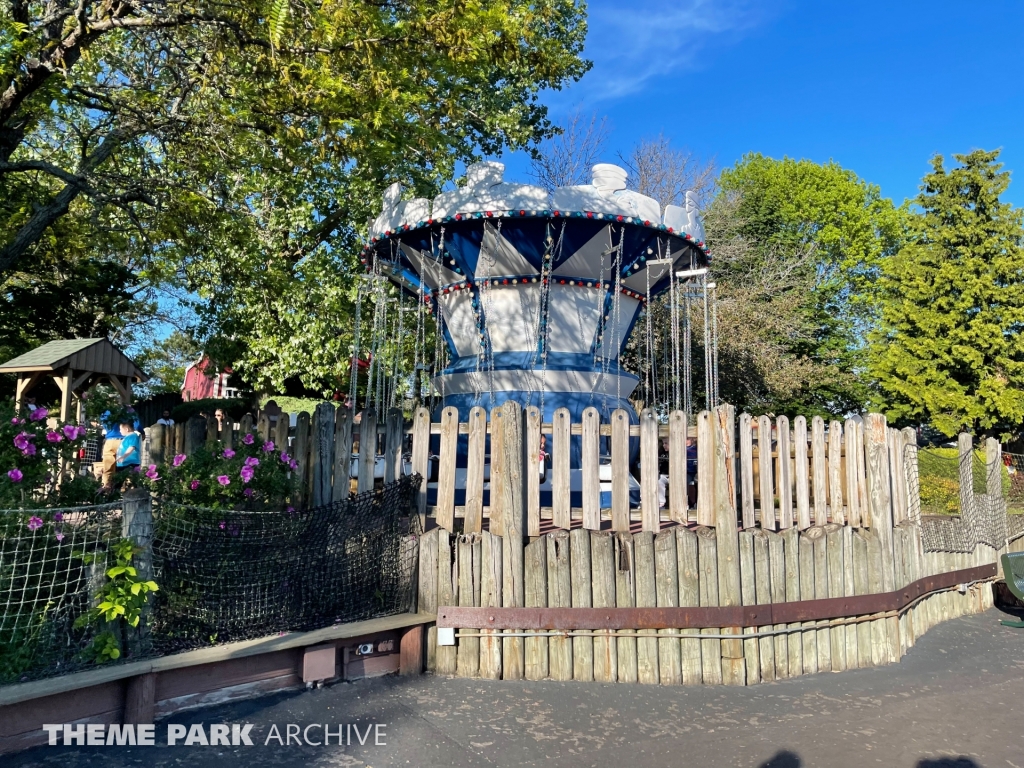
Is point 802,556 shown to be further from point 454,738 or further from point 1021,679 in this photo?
point 454,738

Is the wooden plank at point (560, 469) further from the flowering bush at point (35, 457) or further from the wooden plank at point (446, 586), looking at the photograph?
the flowering bush at point (35, 457)

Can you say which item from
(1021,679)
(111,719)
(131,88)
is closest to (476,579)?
(111,719)

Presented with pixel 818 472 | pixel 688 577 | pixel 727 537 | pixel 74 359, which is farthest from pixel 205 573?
pixel 74 359

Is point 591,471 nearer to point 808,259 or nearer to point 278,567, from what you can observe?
point 278,567

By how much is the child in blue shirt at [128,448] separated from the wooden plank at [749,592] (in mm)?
6253

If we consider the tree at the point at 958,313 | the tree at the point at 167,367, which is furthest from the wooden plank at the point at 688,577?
the tree at the point at 167,367

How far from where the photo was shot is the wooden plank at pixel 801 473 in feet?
21.3

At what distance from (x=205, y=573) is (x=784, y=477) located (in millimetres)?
4576

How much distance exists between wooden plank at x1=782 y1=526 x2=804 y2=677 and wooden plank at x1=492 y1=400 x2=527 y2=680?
214 centimetres

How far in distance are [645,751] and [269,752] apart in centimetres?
206

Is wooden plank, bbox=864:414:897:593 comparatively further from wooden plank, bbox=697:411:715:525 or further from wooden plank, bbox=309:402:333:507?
wooden plank, bbox=309:402:333:507

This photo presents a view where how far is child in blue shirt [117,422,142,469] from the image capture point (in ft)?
27.1

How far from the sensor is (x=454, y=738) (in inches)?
170

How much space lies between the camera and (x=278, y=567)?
5.08 meters
